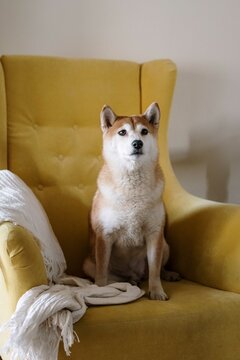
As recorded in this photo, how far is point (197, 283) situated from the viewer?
1534mm

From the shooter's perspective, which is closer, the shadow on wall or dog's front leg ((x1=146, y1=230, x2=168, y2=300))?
dog's front leg ((x1=146, y1=230, x2=168, y2=300))

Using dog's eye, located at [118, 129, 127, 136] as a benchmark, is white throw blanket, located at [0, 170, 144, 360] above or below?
below

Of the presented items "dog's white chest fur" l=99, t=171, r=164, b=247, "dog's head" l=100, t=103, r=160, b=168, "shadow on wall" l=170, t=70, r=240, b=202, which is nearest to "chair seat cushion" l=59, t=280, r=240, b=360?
"dog's white chest fur" l=99, t=171, r=164, b=247

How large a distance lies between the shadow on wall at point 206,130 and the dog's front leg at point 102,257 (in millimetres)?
817

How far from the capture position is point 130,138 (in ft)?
4.69

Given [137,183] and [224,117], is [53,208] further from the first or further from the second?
[224,117]

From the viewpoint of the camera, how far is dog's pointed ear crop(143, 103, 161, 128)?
1520mm

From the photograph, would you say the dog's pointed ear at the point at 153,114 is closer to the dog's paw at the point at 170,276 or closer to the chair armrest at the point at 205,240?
the chair armrest at the point at 205,240

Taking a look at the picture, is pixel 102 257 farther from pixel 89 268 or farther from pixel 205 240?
pixel 205 240

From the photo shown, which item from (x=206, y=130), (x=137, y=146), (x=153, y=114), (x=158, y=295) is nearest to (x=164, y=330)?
(x=158, y=295)

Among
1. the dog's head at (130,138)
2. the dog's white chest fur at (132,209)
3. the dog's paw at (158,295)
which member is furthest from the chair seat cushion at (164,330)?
the dog's head at (130,138)

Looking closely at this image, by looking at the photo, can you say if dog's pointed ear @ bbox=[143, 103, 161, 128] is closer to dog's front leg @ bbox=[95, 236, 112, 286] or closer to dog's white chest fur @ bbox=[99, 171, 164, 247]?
dog's white chest fur @ bbox=[99, 171, 164, 247]

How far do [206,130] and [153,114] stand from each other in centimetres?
74

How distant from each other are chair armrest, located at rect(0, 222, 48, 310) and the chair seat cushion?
6.2 inches
